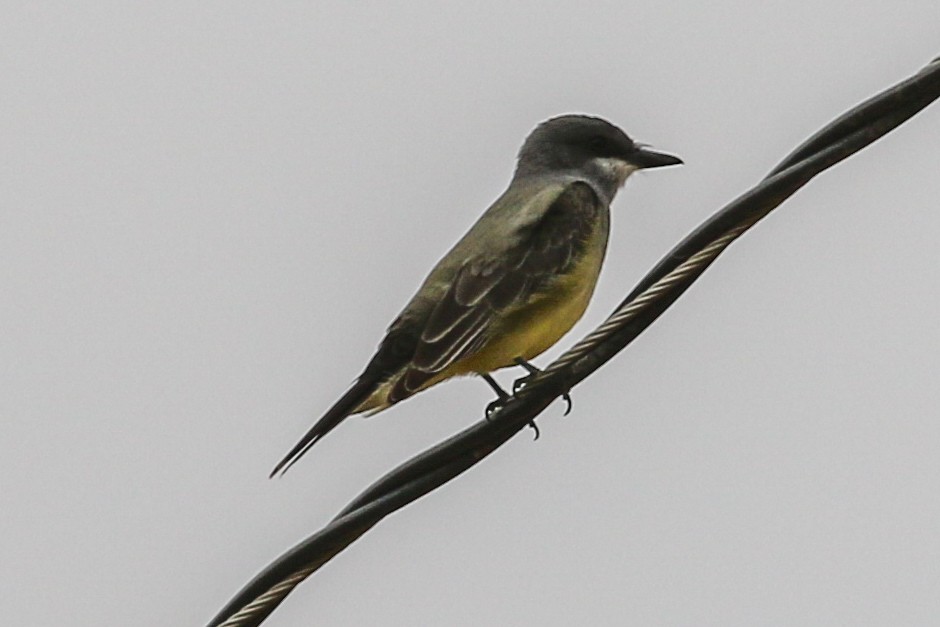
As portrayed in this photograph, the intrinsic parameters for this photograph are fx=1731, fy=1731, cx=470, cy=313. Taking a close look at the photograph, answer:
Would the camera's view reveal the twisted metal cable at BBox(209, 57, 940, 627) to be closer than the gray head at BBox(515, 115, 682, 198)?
Yes

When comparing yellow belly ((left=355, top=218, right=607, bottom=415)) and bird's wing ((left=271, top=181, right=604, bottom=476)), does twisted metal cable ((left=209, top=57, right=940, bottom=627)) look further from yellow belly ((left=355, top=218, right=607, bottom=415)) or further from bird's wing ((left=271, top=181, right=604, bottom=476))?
yellow belly ((left=355, top=218, right=607, bottom=415))

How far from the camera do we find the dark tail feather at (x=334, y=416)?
6219 millimetres

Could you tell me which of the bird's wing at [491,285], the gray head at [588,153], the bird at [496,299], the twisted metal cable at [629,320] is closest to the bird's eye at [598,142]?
the gray head at [588,153]

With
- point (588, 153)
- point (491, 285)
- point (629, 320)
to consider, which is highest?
point (588, 153)

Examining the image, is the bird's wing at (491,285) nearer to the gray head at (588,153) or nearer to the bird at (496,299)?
the bird at (496,299)

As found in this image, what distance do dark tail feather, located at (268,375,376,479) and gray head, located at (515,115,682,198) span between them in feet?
6.39

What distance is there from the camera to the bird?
22.1 ft

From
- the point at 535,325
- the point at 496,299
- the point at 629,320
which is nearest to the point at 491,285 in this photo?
the point at 496,299

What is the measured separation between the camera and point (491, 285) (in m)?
7.00

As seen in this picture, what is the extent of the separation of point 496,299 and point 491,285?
0.22ft

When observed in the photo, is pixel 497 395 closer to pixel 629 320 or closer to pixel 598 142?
pixel 598 142

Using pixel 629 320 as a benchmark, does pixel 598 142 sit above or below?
above

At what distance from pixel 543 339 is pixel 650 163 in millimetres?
1405

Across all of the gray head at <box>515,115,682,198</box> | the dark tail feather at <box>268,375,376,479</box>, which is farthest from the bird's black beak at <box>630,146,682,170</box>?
the dark tail feather at <box>268,375,376,479</box>
